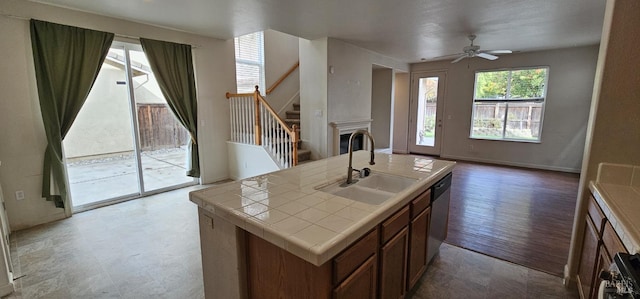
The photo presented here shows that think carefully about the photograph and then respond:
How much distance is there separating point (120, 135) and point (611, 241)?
17.4 feet

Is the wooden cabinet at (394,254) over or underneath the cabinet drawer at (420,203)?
underneath

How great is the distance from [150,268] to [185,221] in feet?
3.28

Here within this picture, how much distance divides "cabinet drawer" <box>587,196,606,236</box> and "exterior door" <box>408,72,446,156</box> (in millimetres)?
5674

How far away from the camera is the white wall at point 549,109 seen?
18.3 ft

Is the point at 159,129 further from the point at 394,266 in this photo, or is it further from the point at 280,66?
the point at 394,266

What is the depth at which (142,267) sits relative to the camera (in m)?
2.51

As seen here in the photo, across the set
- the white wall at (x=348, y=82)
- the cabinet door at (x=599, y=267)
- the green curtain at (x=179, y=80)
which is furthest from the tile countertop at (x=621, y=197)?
the green curtain at (x=179, y=80)

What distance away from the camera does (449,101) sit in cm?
720

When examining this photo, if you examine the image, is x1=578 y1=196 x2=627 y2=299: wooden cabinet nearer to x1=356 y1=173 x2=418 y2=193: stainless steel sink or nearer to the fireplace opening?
x1=356 y1=173 x2=418 y2=193: stainless steel sink

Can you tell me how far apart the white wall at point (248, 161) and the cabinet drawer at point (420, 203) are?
9.63 feet

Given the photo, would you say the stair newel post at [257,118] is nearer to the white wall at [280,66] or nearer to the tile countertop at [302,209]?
the white wall at [280,66]

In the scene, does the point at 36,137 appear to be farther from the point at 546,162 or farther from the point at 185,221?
the point at 546,162

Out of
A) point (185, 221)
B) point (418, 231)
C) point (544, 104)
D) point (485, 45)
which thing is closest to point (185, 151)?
point (185, 221)

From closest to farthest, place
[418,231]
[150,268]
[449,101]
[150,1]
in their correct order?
[418,231] < [150,268] < [150,1] < [449,101]
